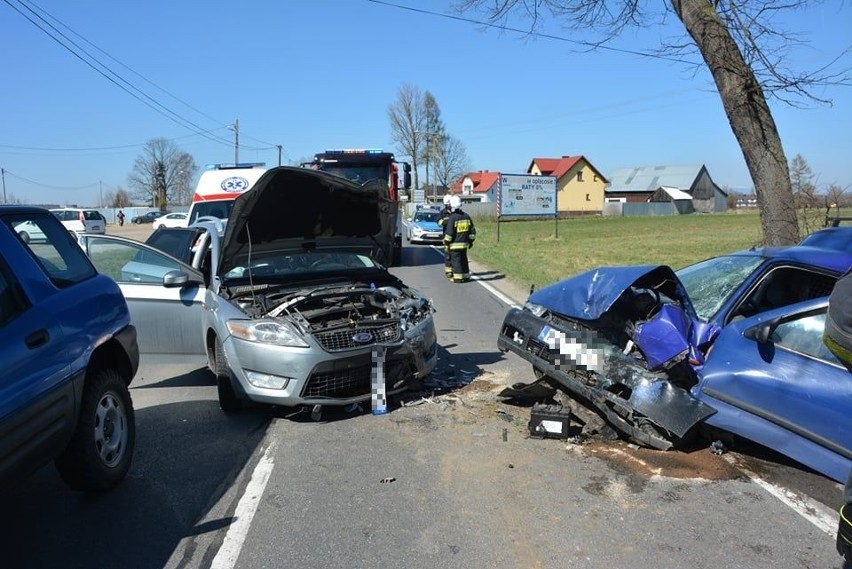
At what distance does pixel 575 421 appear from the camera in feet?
17.6

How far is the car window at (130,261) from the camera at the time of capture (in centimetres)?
682

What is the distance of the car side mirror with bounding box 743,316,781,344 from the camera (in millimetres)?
4242

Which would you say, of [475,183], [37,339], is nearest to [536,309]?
[37,339]

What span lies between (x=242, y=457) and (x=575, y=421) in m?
2.58

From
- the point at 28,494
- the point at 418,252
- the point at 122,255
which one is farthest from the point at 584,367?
the point at 418,252

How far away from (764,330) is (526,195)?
1128 inches

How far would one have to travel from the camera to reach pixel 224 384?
5.61m

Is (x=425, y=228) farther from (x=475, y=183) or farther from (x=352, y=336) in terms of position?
(x=475, y=183)

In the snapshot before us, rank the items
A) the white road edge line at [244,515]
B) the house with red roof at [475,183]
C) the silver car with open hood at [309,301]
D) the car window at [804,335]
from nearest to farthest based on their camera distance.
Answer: the white road edge line at [244,515], the car window at [804,335], the silver car with open hood at [309,301], the house with red roof at [475,183]

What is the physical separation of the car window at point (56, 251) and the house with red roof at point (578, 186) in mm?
79062

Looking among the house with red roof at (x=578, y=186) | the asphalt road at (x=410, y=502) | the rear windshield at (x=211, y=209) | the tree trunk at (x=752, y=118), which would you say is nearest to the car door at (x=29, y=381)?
the asphalt road at (x=410, y=502)

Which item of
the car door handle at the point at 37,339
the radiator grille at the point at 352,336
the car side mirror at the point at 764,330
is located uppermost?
the car door handle at the point at 37,339

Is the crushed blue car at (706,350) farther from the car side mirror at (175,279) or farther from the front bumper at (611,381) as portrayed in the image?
the car side mirror at (175,279)

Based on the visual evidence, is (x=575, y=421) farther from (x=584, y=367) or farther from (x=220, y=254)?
(x=220, y=254)
